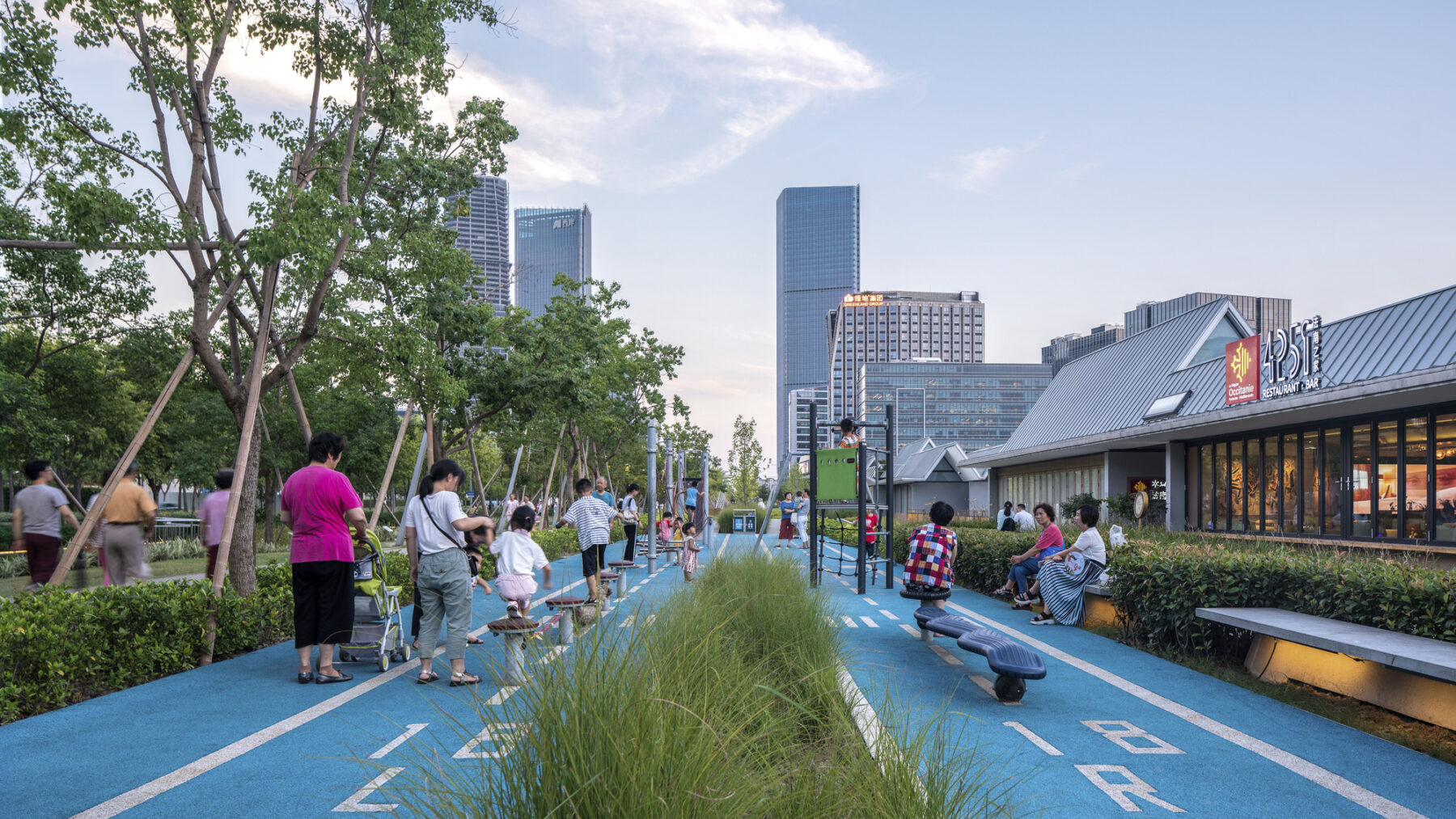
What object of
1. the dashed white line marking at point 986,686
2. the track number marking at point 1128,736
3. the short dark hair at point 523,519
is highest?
→ the short dark hair at point 523,519

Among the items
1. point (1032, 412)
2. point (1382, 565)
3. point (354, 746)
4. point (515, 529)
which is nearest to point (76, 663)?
point (354, 746)

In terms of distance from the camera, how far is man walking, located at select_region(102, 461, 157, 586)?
10328 millimetres

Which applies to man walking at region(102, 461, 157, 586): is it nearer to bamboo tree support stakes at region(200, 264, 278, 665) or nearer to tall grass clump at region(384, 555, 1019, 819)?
bamboo tree support stakes at region(200, 264, 278, 665)

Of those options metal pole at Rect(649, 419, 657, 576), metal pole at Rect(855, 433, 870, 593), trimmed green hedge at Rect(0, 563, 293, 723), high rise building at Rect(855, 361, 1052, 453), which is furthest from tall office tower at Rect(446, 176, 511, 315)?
high rise building at Rect(855, 361, 1052, 453)

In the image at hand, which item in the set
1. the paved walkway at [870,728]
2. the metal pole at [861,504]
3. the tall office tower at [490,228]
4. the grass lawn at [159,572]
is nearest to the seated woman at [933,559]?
the paved walkway at [870,728]

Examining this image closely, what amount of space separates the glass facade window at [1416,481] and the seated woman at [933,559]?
418 inches

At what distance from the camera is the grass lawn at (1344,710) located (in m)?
5.84

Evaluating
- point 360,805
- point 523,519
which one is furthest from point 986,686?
point 360,805

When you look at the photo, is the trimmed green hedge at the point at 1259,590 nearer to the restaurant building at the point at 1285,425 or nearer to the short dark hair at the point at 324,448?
the restaurant building at the point at 1285,425

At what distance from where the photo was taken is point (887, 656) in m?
9.00

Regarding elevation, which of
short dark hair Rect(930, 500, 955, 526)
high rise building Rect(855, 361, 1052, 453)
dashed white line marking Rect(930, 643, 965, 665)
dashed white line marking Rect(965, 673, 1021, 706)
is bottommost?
dashed white line marking Rect(930, 643, 965, 665)

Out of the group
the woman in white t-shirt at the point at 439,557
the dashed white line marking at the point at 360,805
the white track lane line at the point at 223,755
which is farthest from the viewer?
the woman in white t-shirt at the point at 439,557

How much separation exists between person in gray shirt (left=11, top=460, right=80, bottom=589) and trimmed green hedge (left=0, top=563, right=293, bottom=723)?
2.33m

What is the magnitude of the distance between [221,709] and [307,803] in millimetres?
2624
